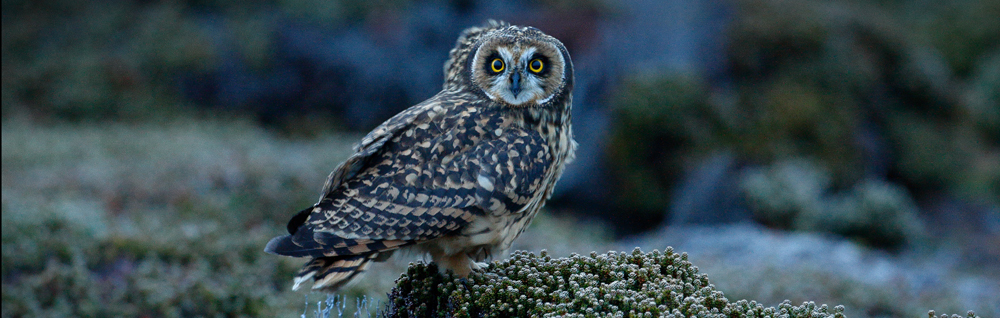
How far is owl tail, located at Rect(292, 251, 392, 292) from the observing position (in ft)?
11.1

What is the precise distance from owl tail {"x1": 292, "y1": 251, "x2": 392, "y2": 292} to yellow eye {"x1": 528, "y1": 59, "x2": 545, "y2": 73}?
3.64 ft

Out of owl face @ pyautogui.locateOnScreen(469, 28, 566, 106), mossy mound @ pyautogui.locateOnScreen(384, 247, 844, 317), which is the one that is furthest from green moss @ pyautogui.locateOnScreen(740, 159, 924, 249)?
owl face @ pyautogui.locateOnScreen(469, 28, 566, 106)

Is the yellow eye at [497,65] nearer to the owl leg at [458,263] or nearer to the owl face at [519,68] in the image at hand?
the owl face at [519,68]

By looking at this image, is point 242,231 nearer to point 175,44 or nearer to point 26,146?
point 26,146

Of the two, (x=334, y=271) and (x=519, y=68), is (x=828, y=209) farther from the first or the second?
(x=334, y=271)

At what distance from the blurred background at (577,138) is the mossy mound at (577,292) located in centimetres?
266

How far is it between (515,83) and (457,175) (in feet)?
1.65

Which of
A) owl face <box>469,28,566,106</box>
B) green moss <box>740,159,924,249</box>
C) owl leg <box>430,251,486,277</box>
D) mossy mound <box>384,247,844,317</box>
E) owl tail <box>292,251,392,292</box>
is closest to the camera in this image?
mossy mound <box>384,247,844,317</box>

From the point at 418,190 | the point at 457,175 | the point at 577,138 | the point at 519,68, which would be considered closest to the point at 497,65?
the point at 519,68

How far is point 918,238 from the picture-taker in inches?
451

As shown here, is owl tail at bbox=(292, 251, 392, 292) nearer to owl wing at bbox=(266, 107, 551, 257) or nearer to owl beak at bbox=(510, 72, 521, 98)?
owl wing at bbox=(266, 107, 551, 257)

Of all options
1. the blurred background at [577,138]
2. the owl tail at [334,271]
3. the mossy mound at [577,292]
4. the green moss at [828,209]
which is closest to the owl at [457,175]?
the owl tail at [334,271]

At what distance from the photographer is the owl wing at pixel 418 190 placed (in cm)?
342

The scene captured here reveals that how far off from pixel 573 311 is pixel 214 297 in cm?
363
